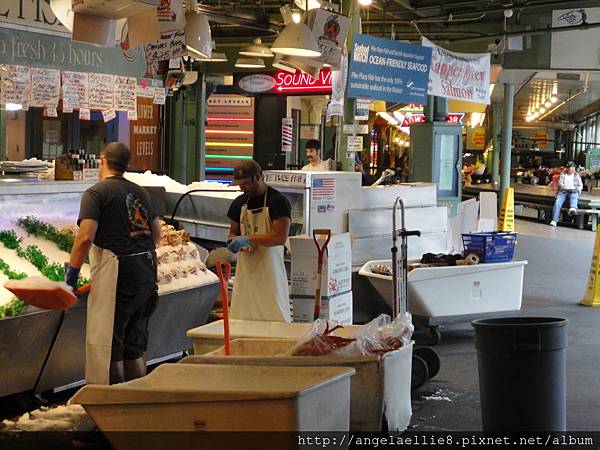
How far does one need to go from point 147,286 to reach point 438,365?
9.81ft

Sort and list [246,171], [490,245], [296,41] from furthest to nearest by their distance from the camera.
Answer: [490,245]
[296,41]
[246,171]

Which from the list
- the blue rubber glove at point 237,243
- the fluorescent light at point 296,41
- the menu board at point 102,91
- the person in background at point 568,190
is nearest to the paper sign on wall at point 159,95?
the menu board at point 102,91

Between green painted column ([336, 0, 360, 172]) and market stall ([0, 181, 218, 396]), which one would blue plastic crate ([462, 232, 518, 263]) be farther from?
market stall ([0, 181, 218, 396])

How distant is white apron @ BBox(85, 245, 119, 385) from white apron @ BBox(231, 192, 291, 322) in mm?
1579

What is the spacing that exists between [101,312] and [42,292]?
859 millimetres

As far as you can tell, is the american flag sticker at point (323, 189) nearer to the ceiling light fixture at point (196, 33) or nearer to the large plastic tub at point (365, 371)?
the ceiling light fixture at point (196, 33)

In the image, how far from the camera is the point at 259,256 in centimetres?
779

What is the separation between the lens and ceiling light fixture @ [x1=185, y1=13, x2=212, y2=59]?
858 cm

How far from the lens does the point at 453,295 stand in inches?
398

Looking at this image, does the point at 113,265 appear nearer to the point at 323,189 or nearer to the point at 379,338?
the point at 379,338

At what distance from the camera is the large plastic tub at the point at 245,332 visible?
6582 mm

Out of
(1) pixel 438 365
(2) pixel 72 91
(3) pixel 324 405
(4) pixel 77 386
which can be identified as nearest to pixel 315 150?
(2) pixel 72 91

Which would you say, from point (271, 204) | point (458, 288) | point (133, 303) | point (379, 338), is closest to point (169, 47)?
point (271, 204)

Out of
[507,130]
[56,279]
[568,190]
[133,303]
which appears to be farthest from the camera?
[568,190]
